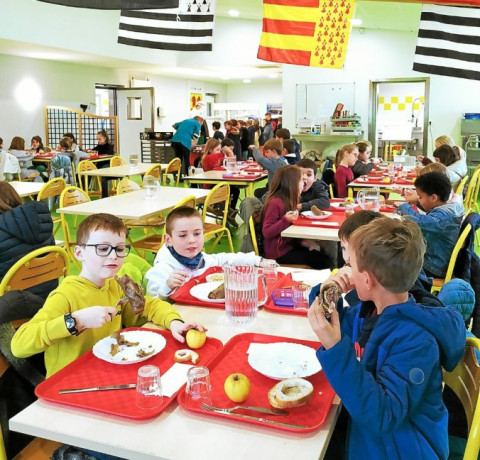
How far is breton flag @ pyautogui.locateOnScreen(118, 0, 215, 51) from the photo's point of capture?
434 centimetres

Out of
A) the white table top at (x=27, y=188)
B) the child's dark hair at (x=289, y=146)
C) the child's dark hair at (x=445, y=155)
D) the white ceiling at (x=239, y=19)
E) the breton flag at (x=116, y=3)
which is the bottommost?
the white table top at (x=27, y=188)

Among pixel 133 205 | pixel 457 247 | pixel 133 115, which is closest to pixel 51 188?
pixel 133 205

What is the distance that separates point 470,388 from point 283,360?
571mm

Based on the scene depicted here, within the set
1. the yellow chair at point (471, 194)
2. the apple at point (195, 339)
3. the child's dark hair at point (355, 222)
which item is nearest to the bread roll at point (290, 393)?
the apple at point (195, 339)

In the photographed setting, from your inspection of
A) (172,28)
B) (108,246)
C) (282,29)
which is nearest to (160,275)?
(108,246)

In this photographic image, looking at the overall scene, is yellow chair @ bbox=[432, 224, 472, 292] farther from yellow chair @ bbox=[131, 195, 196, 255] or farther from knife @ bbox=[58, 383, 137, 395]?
knife @ bbox=[58, 383, 137, 395]

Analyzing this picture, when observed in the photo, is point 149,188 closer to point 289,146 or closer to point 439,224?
point 439,224

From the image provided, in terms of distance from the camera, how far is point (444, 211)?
3826 millimetres

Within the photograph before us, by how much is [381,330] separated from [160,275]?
130 centimetres

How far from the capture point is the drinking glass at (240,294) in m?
2.09

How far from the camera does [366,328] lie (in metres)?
1.69

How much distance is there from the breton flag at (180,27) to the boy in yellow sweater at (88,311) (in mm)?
2633

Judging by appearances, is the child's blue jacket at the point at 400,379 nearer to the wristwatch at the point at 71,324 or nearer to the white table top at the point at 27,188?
the wristwatch at the point at 71,324

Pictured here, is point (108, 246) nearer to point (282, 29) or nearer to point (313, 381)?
point (313, 381)
